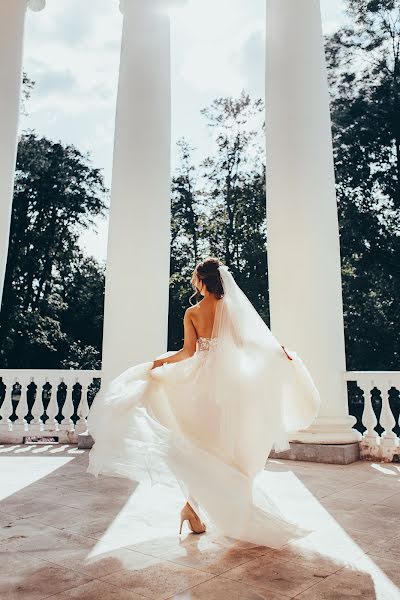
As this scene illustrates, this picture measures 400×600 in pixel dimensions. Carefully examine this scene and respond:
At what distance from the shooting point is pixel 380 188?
58875mm

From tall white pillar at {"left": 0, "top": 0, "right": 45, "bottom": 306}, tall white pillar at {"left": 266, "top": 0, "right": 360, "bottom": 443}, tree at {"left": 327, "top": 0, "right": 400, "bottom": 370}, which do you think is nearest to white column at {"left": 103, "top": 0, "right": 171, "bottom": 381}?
tall white pillar at {"left": 266, "top": 0, "right": 360, "bottom": 443}

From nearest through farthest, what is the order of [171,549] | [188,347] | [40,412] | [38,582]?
Result: [38,582] → [171,549] → [188,347] → [40,412]

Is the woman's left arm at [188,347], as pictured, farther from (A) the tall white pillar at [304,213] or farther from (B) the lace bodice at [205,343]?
(A) the tall white pillar at [304,213]

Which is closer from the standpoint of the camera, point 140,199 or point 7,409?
point 140,199

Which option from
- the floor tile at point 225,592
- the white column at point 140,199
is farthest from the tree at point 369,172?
the floor tile at point 225,592

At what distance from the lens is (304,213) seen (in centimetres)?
2102

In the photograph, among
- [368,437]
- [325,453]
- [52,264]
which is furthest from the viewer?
[52,264]

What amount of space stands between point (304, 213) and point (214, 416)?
1317cm

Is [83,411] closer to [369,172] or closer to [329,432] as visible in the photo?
[329,432]

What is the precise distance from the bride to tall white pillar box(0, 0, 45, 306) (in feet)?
55.0

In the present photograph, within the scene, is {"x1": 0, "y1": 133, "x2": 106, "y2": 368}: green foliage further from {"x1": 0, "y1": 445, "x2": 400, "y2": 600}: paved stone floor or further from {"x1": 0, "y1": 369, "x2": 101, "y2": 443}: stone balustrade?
{"x1": 0, "y1": 445, "x2": 400, "y2": 600}: paved stone floor

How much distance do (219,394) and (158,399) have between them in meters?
1.52

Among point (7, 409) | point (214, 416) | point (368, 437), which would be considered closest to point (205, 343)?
point (214, 416)

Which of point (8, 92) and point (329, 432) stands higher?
point (8, 92)
